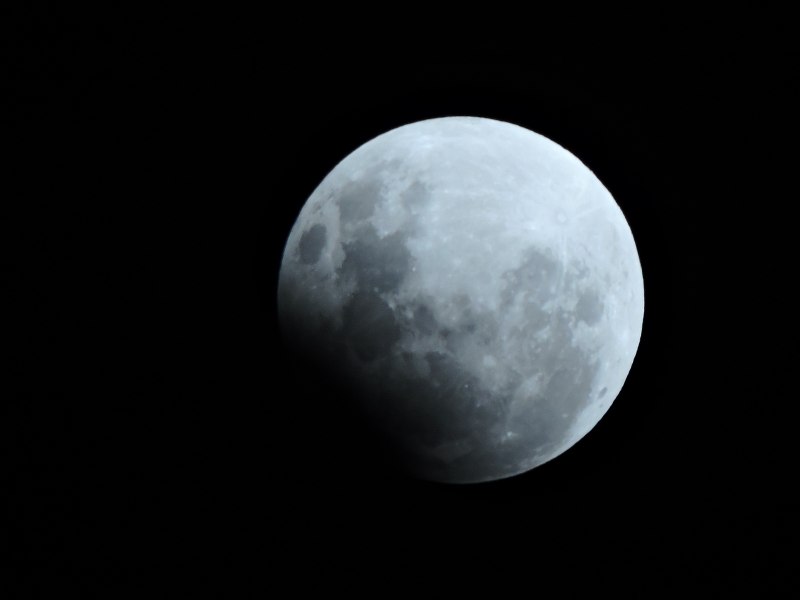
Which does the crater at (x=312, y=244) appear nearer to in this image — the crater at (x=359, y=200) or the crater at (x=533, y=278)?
the crater at (x=359, y=200)

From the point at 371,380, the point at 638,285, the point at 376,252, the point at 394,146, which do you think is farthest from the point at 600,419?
the point at 394,146

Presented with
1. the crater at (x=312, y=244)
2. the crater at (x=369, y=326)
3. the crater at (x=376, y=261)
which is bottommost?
the crater at (x=369, y=326)

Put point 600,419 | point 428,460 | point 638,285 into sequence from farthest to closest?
point 600,419, point 638,285, point 428,460

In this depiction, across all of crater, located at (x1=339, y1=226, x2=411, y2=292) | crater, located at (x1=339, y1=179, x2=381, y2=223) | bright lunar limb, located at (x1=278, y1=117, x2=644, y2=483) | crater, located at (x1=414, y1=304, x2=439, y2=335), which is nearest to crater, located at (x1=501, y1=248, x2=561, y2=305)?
bright lunar limb, located at (x1=278, y1=117, x2=644, y2=483)

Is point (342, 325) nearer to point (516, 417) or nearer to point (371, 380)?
point (371, 380)

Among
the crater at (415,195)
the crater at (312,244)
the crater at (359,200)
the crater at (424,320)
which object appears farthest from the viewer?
the crater at (312,244)

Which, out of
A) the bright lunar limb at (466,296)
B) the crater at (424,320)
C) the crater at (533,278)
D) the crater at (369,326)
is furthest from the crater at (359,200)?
the crater at (533,278)

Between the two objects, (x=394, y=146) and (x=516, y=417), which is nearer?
(x=516, y=417)

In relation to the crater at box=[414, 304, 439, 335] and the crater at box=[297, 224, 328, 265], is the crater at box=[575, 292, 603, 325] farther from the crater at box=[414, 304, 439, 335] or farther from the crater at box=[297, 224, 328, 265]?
the crater at box=[297, 224, 328, 265]
